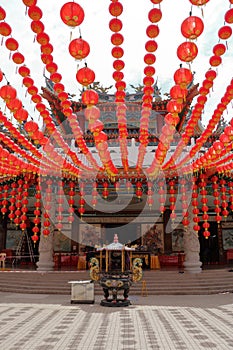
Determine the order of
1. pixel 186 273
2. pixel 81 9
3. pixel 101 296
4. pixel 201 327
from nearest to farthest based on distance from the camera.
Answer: pixel 81 9
pixel 201 327
pixel 101 296
pixel 186 273

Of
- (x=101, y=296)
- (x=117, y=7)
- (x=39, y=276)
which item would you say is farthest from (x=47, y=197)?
(x=117, y=7)

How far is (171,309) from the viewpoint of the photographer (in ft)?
25.0

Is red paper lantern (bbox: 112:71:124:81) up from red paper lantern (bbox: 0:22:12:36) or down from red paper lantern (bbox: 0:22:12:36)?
down

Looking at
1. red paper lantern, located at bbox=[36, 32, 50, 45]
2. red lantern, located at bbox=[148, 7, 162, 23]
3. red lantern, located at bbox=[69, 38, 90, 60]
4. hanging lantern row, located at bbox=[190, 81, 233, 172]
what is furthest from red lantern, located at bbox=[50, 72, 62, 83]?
hanging lantern row, located at bbox=[190, 81, 233, 172]

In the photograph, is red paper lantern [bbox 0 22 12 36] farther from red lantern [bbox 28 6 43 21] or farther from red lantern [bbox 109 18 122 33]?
red lantern [bbox 109 18 122 33]

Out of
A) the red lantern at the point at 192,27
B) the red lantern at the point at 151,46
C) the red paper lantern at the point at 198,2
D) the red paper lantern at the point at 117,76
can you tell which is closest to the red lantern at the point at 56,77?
the red paper lantern at the point at 117,76

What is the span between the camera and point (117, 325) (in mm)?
5965

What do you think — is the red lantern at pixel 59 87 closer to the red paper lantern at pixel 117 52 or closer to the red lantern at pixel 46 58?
the red lantern at pixel 46 58

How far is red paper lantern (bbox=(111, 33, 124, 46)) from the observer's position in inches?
182

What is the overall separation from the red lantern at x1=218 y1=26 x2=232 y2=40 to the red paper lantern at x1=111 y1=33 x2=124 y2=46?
145 cm

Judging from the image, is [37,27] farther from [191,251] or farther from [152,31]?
[191,251]

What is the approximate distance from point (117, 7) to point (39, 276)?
34.1 ft

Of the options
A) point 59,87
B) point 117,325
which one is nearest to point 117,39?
point 59,87

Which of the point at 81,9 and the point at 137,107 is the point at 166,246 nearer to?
the point at 137,107
